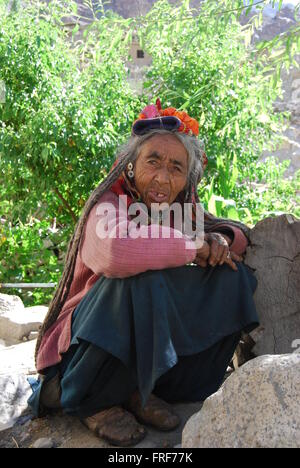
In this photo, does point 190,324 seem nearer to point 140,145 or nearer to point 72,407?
point 72,407

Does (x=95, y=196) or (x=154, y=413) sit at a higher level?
(x=95, y=196)

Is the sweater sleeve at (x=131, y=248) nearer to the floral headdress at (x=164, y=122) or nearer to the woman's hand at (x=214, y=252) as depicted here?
the woman's hand at (x=214, y=252)

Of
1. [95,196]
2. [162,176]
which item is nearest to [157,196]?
[162,176]

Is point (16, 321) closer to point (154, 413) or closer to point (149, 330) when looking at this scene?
point (154, 413)

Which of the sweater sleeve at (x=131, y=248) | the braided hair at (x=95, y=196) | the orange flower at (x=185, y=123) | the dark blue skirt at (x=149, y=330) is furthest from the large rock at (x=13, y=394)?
the orange flower at (x=185, y=123)

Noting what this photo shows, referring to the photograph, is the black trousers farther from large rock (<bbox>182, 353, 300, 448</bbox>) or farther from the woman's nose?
the woman's nose

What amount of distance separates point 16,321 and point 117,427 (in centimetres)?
240

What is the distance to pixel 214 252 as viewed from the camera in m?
2.12

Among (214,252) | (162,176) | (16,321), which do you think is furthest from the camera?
(16,321)

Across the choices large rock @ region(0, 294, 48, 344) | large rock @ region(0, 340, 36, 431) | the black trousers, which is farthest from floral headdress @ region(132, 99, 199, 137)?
large rock @ region(0, 294, 48, 344)

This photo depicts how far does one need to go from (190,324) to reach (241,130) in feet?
11.3

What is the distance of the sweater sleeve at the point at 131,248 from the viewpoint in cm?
189

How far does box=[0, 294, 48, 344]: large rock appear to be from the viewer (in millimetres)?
4113

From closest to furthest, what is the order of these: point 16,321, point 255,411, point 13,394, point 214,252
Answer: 1. point 255,411
2. point 214,252
3. point 13,394
4. point 16,321
